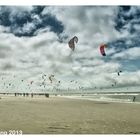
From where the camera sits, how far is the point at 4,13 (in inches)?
528

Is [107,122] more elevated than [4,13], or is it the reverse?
[4,13]

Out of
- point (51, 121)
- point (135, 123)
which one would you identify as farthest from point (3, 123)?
point (135, 123)

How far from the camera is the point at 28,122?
1364 cm

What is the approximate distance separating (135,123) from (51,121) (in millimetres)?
3531
